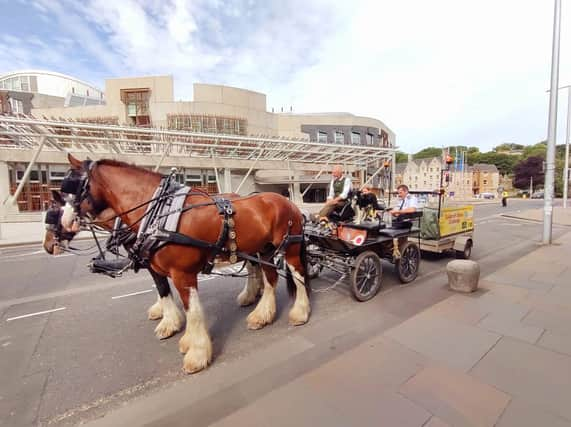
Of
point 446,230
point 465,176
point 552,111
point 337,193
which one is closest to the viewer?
point 337,193

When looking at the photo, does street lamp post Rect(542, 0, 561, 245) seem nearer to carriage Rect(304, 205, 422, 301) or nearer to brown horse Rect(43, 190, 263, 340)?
carriage Rect(304, 205, 422, 301)

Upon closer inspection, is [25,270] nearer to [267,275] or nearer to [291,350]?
[267,275]

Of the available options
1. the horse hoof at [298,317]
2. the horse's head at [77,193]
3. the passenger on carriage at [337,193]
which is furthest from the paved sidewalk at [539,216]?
the horse's head at [77,193]

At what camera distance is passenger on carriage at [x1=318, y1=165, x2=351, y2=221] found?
4816 millimetres

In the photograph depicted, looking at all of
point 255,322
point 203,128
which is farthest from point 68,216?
point 203,128

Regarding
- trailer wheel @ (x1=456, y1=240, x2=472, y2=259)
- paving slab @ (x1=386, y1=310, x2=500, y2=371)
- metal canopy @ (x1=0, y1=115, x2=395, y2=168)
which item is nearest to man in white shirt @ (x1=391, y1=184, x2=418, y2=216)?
trailer wheel @ (x1=456, y1=240, x2=472, y2=259)

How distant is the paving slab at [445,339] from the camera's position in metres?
2.80

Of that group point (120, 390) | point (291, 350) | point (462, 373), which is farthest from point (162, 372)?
point (462, 373)

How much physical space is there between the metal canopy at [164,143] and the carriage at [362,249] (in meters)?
14.1

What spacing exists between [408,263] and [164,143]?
17310 mm

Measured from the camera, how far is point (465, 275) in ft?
15.1

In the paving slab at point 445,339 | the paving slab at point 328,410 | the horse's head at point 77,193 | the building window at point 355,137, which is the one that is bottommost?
the paving slab at point 328,410

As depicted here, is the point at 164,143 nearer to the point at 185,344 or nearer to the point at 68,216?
the point at 68,216

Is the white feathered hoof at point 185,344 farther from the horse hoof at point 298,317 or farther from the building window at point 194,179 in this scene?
the building window at point 194,179
